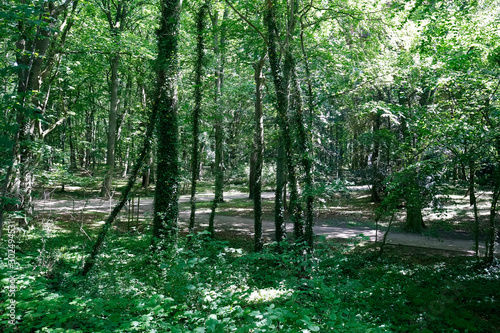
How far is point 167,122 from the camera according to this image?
26.3ft

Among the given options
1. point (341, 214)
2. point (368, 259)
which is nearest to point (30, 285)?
point (368, 259)

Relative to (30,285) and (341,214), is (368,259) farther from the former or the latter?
(30,285)

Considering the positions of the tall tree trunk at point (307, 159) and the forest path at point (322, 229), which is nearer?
the tall tree trunk at point (307, 159)

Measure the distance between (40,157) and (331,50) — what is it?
9.84 m

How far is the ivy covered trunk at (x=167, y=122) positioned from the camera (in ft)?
25.2

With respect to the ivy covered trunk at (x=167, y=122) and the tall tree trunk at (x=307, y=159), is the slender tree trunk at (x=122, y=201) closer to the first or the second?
the ivy covered trunk at (x=167, y=122)

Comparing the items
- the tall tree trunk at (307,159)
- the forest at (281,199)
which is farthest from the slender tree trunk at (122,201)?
the tall tree trunk at (307,159)

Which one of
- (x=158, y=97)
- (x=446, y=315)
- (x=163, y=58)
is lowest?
(x=446, y=315)

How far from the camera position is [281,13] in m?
9.42

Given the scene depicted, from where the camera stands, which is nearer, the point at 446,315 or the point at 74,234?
the point at 446,315

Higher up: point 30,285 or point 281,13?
point 281,13

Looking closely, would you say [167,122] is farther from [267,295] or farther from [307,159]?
[267,295]

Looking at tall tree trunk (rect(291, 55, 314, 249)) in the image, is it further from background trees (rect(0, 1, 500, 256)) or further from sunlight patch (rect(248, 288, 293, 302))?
sunlight patch (rect(248, 288, 293, 302))

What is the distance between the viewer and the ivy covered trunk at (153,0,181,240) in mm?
7684
